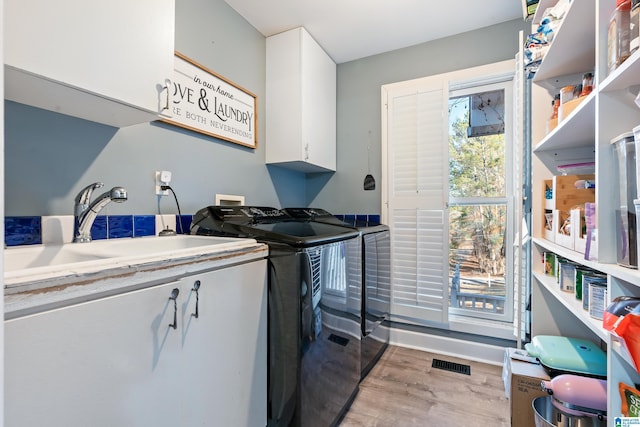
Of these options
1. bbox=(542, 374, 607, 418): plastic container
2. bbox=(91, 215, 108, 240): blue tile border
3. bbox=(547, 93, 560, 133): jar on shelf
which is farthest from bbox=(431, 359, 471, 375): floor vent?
bbox=(91, 215, 108, 240): blue tile border

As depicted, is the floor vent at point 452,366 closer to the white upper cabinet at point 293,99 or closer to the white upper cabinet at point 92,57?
the white upper cabinet at point 293,99

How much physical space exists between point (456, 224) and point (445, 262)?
374 millimetres

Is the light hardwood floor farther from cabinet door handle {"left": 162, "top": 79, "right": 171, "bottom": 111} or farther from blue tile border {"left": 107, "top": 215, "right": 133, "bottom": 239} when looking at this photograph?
cabinet door handle {"left": 162, "top": 79, "right": 171, "bottom": 111}

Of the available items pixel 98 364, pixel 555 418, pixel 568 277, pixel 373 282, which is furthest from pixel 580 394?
pixel 98 364

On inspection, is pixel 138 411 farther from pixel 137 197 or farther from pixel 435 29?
pixel 435 29

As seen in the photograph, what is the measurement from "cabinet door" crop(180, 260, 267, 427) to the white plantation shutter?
1.57m

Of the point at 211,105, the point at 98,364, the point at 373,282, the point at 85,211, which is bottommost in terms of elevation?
the point at 373,282

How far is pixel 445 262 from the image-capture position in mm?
2439

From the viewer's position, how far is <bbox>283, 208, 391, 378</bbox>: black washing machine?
206cm

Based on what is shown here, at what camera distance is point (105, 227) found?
1.38 meters

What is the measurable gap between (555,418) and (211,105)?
8.01 ft

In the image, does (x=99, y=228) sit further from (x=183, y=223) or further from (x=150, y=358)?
(x=150, y=358)

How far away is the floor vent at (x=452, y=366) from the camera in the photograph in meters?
2.19

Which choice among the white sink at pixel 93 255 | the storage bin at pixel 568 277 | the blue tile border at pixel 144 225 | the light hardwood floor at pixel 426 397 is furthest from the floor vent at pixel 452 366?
the blue tile border at pixel 144 225
